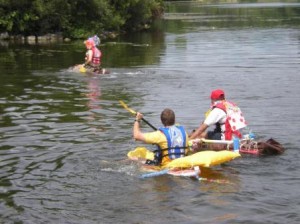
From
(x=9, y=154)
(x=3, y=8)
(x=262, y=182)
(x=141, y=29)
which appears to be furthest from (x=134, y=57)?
(x=141, y=29)

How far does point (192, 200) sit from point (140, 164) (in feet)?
7.36

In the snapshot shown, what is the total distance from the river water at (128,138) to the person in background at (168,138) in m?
0.57

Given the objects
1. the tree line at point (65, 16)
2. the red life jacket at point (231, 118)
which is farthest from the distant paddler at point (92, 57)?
the tree line at point (65, 16)

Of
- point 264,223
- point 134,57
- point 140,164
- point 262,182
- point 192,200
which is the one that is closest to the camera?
point 264,223

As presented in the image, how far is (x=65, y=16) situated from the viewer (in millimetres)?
51031

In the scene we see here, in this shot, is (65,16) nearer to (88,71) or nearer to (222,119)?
(88,71)

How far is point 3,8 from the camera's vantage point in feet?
159

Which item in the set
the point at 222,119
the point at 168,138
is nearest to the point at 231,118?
the point at 222,119

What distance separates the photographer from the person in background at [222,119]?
1283 cm

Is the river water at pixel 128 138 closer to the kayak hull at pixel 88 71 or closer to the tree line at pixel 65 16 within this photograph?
the kayak hull at pixel 88 71

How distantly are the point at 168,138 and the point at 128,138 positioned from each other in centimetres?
356

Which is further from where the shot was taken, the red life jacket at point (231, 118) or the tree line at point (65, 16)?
the tree line at point (65, 16)

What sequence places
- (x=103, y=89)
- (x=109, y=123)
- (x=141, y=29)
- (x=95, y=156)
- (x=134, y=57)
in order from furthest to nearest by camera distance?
(x=141, y=29) < (x=134, y=57) < (x=103, y=89) < (x=109, y=123) < (x=95, y=156)

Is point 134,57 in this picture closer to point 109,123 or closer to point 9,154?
point 109,123
